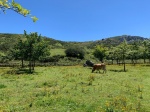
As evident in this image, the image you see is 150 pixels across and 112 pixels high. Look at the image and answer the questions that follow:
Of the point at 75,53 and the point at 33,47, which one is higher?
the point at 33,47

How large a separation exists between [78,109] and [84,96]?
418cm

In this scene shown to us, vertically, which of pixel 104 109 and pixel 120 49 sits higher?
pixel 120 49

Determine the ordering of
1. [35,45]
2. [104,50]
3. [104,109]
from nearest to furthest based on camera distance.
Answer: [104,109] < [35,45] < [104,50]

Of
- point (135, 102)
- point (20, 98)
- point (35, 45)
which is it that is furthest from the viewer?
point (35, 45)

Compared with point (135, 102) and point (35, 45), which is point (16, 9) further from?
point (35, 45)

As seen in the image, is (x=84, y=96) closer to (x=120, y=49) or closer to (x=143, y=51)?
(x=120, y=49)

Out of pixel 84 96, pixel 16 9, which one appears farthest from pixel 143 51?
pixel 16 9

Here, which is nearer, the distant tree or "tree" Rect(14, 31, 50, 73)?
"tree" Rect(14, 31, 50, 73)

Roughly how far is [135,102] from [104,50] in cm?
7099

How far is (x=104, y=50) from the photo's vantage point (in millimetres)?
89250

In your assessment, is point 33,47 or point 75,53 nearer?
point 33,47

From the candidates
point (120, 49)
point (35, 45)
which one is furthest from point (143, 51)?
point (35, 45)

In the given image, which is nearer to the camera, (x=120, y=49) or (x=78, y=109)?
(x=78, y=109)

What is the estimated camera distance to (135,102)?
18.8 m
